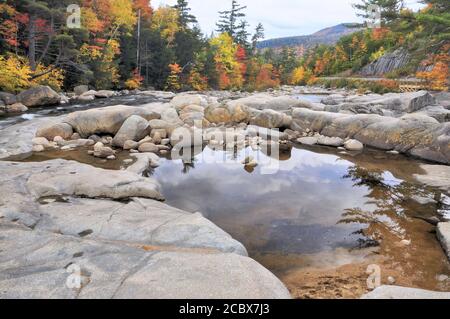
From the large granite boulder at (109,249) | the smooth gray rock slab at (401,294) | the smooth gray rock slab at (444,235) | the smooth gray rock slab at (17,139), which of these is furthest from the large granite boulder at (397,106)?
the smooth gray rock slab at (401,294)

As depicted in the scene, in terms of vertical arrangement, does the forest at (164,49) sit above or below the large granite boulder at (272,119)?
above

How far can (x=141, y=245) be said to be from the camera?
3785 mm

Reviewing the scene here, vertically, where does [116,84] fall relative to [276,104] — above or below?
above

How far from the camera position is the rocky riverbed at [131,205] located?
2.89 metres

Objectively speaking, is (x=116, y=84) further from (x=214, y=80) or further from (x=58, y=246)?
(x=58, y=246)

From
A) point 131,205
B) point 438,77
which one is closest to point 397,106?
point 438,77

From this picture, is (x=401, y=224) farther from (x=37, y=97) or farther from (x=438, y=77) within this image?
(x=438, y=77)

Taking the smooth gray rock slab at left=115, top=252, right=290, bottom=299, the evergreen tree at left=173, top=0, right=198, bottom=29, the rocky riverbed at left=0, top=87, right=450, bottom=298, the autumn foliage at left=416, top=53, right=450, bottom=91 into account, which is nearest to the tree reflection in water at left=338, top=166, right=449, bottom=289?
the rocky riverbed at left=0, top=87, right=450, bottom=298

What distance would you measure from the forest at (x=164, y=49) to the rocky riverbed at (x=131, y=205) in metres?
3.22

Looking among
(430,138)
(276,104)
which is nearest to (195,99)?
(276,104)

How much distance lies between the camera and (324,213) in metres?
5.88

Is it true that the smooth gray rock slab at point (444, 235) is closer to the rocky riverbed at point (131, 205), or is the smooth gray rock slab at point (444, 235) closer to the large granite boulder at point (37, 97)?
the rocky riverbed at point (131, 205)
